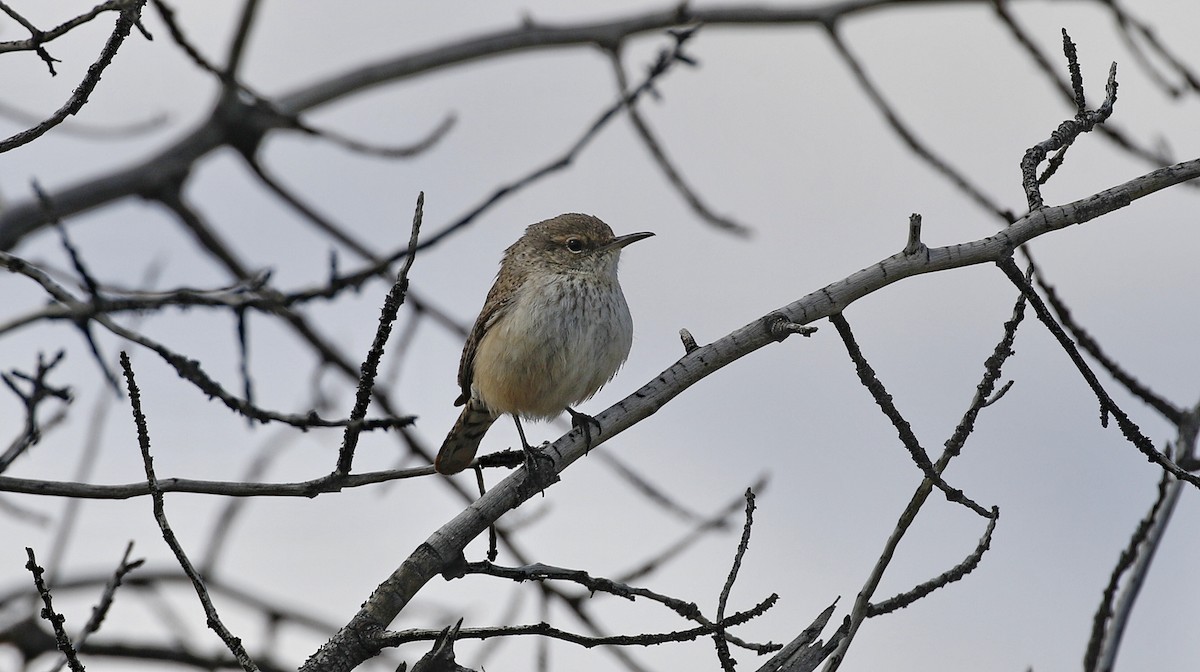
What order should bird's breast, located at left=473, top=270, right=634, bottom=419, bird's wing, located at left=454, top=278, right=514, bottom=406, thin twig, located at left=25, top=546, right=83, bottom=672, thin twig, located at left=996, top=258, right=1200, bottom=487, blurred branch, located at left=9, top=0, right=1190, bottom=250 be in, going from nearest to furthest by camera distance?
1. thin twig, located at left=25, top=546, right=83, bottom=672
2. thin twig, located at left=996, top=258, right=1200, bottom=487
3. bird's breast, located at left=473, top=270, right=634, bottom=419
4. bird's wing, located at left=454, top=278, right=514, bottom=406
5. blurred branch, located at left=9, top=0, right=1190, bottom=250

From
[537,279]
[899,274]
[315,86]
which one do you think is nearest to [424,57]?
[315,86]

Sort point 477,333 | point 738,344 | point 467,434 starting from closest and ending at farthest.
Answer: point 738,344
point 477,333
point 467,434

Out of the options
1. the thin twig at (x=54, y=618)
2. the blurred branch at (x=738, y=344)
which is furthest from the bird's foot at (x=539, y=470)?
the thin twig at (x=54, y=618)

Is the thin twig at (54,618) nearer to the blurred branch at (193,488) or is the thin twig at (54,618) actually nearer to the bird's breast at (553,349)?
the blurred branch at (193,488)

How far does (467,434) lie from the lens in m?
6.59

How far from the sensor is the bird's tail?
21.4ft

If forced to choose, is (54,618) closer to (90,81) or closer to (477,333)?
(90,81)

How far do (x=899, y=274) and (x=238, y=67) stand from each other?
4.89m

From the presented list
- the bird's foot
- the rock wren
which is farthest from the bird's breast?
the bird's foot

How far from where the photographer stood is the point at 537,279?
629 centimetres

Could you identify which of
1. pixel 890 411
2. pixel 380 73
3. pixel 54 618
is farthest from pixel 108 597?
pixel 380 73

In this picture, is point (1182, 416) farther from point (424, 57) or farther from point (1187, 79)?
point (424, 57)

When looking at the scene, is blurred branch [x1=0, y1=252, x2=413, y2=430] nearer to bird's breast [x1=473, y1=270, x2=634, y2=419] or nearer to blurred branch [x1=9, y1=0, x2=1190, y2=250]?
bird's breast [x1=473, y1=270, x2=634, y2=419]

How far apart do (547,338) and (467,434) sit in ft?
3.29
